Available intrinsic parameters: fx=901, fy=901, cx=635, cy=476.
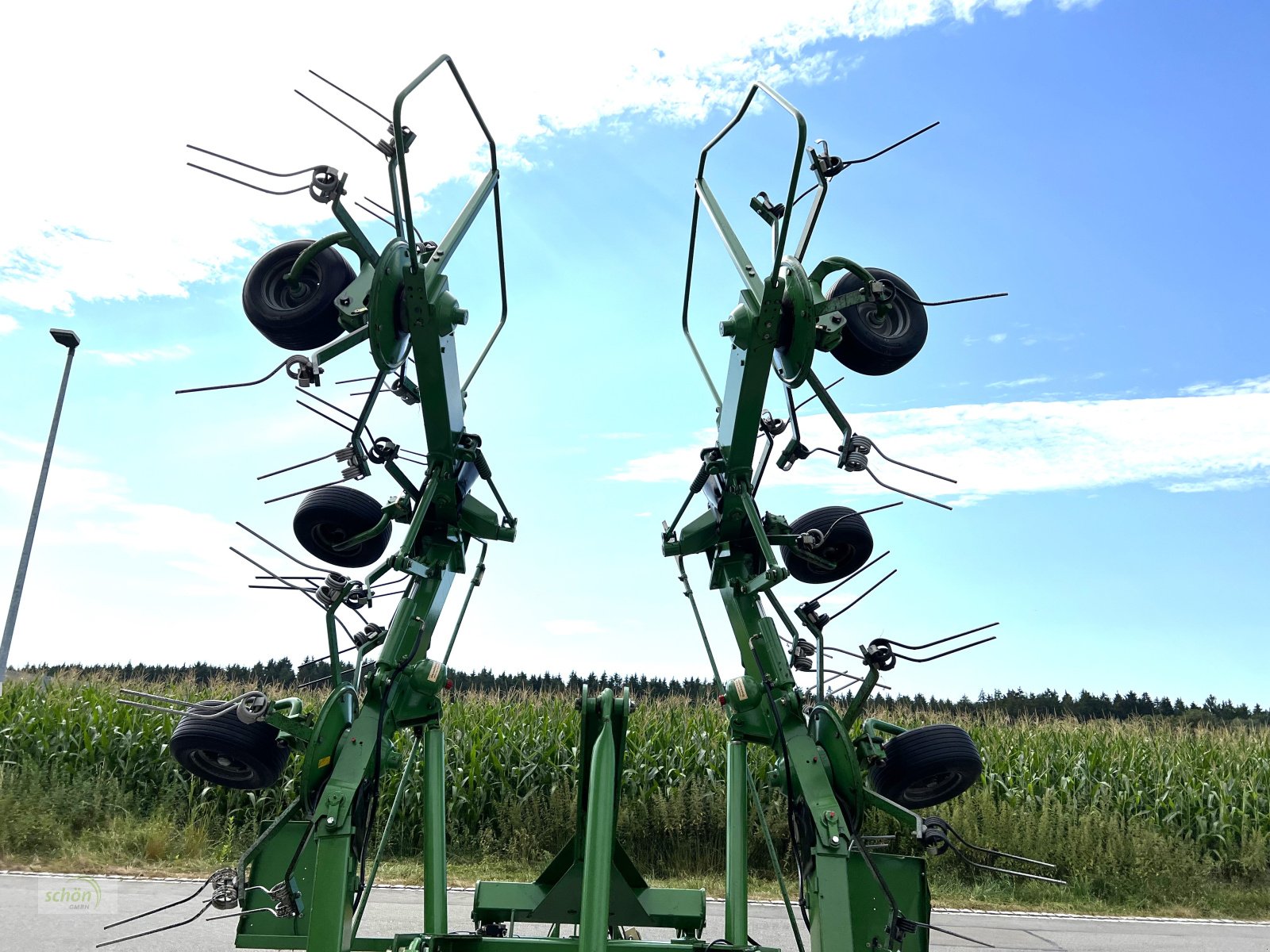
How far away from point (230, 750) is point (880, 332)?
3831 millimetres

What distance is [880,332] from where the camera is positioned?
4906 millimetres

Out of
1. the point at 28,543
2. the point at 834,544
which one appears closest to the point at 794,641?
the point at 834,544

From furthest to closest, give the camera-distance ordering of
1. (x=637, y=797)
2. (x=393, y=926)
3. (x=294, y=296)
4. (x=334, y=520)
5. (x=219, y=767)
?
(x=637, y=797), (x=393, y=926), (x=334, y=520), (x=294, y=296), (x=219, y=767)

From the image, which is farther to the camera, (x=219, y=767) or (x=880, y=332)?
(x=880, y=332)

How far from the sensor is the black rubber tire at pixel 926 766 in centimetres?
429

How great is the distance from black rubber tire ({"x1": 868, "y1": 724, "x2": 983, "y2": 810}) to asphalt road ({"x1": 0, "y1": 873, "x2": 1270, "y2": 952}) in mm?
3950

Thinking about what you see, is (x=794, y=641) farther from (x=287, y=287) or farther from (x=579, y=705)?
(x=287, y=287)

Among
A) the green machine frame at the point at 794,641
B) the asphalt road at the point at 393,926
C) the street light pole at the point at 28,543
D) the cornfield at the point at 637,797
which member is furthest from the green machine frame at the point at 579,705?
the street light pole at the point at 28,543

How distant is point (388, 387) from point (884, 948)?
374 centimetres

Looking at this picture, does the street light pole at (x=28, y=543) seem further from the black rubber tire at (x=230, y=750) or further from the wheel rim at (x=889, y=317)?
the wheel rim at (x=889, y=317)

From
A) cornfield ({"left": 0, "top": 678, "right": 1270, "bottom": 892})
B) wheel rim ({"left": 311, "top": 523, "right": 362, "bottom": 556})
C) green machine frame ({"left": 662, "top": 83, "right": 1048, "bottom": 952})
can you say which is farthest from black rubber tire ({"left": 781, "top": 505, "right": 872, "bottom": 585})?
cornfield ({"left": 0, "top": 678, "right": 1270, "bottom": 892})

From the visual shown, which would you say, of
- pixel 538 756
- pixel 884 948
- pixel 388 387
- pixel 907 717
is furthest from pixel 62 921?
pixel 907 717

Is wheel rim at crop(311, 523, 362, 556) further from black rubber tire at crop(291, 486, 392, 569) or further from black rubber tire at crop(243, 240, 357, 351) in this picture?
black rubber tire at crop(243, 240, 357, 351)

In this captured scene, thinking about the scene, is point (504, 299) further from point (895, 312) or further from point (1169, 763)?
point (1169, 763)
